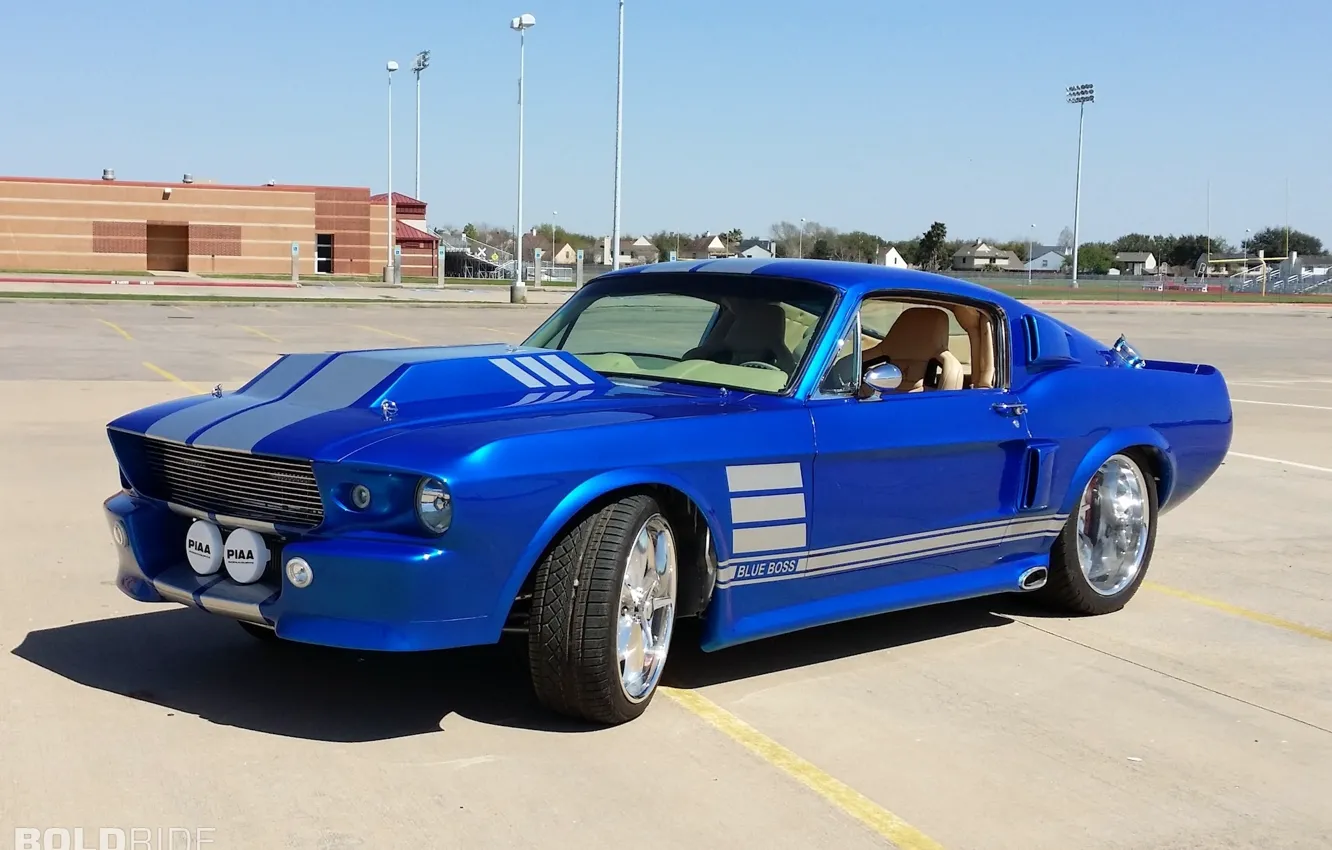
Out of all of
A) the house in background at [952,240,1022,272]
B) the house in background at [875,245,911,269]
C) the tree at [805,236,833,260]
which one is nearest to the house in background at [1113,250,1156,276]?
the house in background at [952,240,1022,272]

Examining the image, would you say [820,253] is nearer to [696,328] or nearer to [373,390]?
[696,328]

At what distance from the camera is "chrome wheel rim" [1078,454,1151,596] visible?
6492 mm

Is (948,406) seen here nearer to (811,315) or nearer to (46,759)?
(811,315)

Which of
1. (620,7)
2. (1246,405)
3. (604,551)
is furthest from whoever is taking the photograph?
(620,7)

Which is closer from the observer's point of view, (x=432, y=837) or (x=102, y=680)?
(x=432, y=837)

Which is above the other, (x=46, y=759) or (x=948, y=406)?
(x=948, y=406)

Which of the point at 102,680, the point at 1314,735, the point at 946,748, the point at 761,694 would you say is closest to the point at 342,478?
the point at 102,680

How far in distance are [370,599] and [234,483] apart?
71 centimetres

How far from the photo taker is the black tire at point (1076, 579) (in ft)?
20.7

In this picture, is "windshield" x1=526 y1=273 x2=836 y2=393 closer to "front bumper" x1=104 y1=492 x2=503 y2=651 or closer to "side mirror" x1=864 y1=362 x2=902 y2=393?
"side mirror" x1=864 y1=362 x2=902 y2=393

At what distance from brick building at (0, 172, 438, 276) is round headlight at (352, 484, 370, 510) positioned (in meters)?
70.7

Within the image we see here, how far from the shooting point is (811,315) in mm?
5555

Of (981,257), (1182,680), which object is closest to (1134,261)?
(981,257)

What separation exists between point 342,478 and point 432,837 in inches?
42.7
